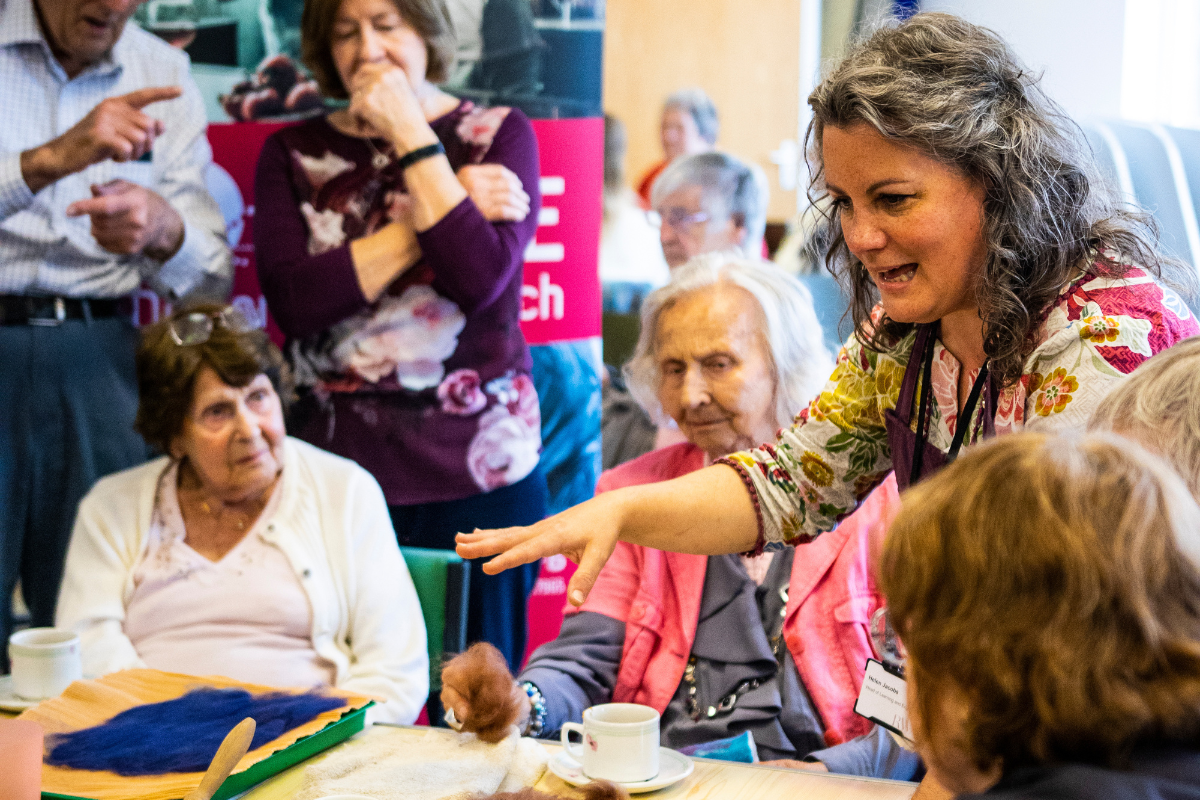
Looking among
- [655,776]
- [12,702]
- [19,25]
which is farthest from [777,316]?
[19,25]

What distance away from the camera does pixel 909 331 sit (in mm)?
1462

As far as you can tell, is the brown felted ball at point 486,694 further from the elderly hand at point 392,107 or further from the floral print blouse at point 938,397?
the elderly hand at point 392,107

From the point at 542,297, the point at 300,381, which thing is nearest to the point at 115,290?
the point at 300,381

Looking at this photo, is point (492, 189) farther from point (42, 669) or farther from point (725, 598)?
point (42, 669)

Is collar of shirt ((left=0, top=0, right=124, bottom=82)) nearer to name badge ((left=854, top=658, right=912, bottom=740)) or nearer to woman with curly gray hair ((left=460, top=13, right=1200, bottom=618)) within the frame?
woman with curly gray hair ((left=460, top=13, right=1200, bottom=618))

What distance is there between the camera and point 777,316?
2.20 metres

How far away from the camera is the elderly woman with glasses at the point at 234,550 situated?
2.26 m

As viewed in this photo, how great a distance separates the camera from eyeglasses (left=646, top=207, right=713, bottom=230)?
2523mm

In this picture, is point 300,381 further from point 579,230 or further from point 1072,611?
point 1072,611

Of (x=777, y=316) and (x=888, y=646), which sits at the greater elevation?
(x=777, y=316)

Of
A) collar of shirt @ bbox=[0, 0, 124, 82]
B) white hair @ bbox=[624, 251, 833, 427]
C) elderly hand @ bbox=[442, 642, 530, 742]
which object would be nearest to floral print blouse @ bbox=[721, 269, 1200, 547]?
elderly hand @ bbox=[442, 642, 530, 742]

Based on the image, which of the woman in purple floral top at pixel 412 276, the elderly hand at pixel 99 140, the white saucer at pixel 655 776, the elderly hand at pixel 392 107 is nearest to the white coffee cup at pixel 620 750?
the white saucer at pixel 655 776

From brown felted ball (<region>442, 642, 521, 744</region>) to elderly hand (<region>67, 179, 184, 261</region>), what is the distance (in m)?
1.70

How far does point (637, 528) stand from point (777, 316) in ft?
3.05
